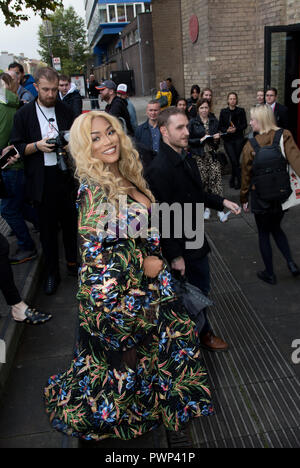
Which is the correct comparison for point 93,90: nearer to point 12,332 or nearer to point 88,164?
point 12,332

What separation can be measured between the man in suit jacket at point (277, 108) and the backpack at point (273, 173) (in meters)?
3.49

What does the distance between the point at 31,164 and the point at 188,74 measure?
8.68 metres

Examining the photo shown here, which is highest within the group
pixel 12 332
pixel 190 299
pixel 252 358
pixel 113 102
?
pixel 113 102

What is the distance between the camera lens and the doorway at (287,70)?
774 centimetres

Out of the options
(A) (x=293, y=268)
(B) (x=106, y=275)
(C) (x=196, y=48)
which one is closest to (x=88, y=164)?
(B) (x=106, y=275)

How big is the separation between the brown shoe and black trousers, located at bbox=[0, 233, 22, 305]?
1689 millimetres

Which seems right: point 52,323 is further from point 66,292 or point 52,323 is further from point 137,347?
point 137,347

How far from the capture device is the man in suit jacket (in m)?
7.31

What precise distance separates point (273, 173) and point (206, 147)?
2.64 m

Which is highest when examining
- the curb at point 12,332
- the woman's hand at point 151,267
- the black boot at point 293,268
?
the woman's hand at point 151,267

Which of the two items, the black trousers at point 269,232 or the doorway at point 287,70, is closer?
the black trousers at point 269,232

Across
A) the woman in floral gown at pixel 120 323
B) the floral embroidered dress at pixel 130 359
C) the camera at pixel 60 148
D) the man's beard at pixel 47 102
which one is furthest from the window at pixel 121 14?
the floral embroidered dress at pixel 130 359

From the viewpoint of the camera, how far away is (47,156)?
4.23m

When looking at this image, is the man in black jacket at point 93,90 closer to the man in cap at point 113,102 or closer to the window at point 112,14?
the man in cap at point 113,102
